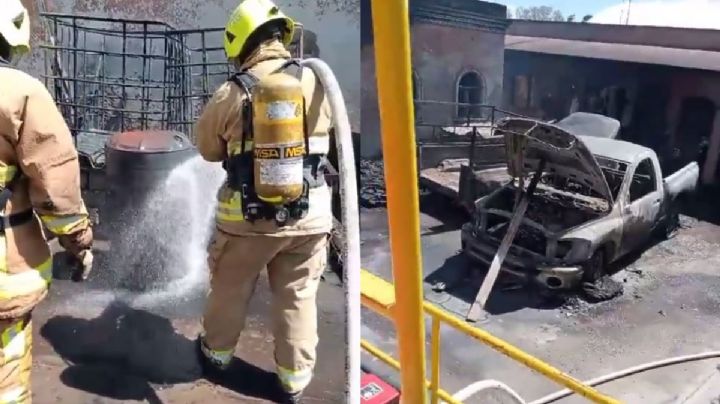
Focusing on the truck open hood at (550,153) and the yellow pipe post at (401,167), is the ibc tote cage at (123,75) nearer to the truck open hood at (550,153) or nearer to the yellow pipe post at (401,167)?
the truck open hood at (550,153)

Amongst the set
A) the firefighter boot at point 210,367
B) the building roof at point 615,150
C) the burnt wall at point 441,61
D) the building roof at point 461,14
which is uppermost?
the building roof at point 461,14

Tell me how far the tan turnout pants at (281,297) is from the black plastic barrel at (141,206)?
3.73ft

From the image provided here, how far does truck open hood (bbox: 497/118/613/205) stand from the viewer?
22.8 ft

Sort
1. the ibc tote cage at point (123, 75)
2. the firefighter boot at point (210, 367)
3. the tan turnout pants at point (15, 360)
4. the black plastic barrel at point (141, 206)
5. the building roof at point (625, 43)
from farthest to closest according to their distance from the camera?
the building roof at point (625, 43) < the ibc tote cage at point (123, 75) < the black plastic barrel at point (141, 206) < the firefighter boot at point (210, 367) < the tan turnout pants at point (15, 360)

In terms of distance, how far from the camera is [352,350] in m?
1.43

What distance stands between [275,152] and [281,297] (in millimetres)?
696

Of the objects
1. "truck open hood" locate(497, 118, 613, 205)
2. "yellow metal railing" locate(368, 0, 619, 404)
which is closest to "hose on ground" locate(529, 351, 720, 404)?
"truck open hood" locate(497, 118, 613, 205)

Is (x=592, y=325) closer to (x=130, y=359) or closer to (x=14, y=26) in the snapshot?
(x=130, y=359)

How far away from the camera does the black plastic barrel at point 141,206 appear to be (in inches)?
145

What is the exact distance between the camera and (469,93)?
12.8 metres

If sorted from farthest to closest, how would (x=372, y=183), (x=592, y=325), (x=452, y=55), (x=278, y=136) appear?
(x=452, y=55)
(x=372, y=183)
(x=592, y=325)
(x=278, y=136)

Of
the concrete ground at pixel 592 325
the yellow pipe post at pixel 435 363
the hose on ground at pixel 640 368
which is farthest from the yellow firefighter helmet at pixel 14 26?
Result: the hose on ground at pixel 640 368

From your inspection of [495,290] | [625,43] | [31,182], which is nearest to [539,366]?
[31,182]

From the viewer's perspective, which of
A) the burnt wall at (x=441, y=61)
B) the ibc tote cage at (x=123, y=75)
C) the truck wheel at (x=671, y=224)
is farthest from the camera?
the burnt wall at (x=441, y=61)
